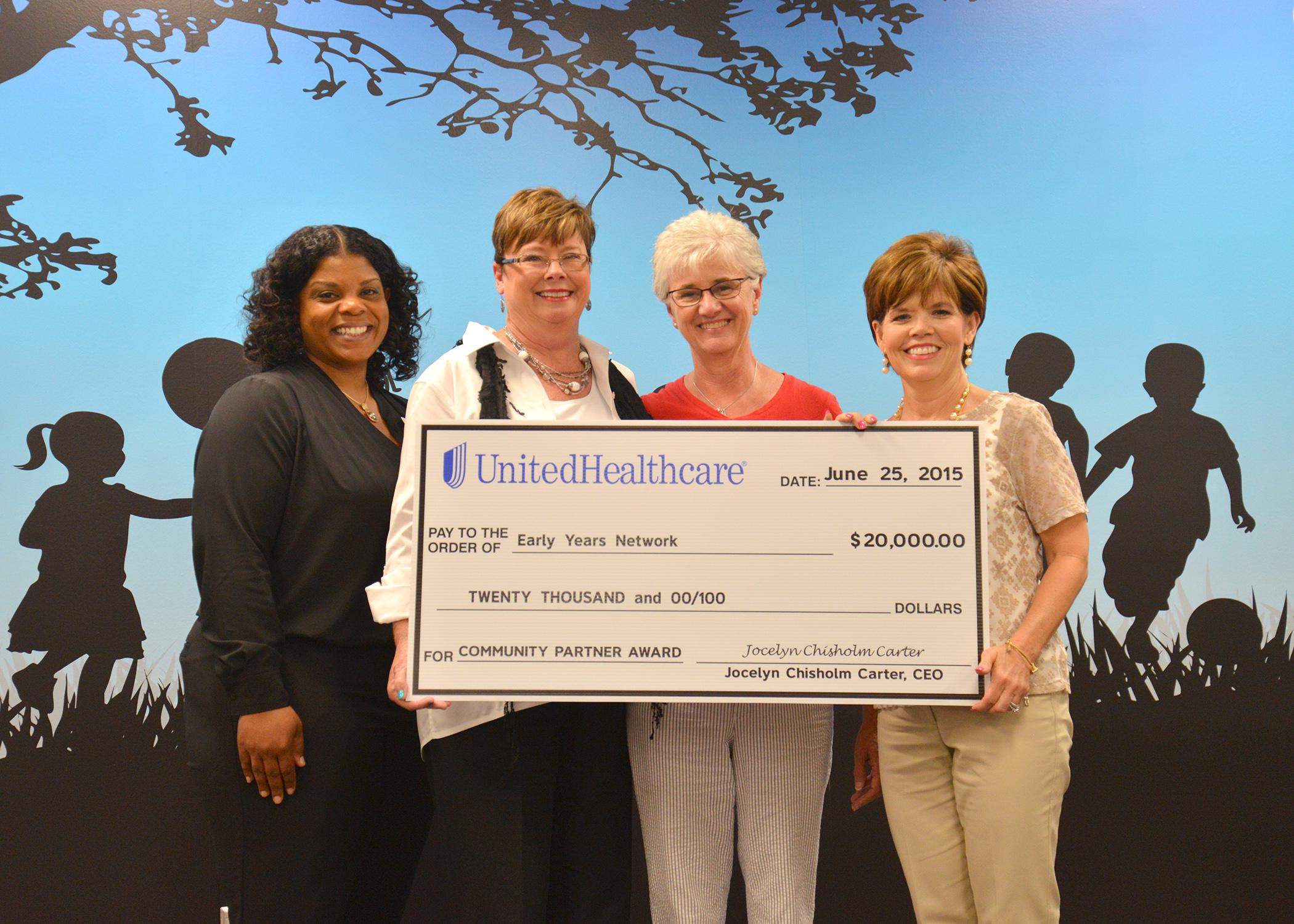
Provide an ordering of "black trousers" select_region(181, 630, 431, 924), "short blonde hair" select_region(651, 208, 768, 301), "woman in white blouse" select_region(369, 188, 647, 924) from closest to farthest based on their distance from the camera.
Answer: "woman in white blouse" select_region(369, 188, 647, 924) < "black trousers" select_region(181, 630, 431, 924) < "short blonde hair" select_region(651, 208, 768, 301)

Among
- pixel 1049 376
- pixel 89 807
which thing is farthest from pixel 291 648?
pixel 1049 376

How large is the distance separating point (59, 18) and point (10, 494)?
4.75 ft

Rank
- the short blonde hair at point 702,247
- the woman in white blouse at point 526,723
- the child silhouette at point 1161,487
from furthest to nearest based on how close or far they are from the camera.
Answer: the child silhouette at point 1161,487 → the short blonde hair at point 702,247 → the woman in white blouse at point 526,723

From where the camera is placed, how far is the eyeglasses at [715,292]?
1766 millimetres

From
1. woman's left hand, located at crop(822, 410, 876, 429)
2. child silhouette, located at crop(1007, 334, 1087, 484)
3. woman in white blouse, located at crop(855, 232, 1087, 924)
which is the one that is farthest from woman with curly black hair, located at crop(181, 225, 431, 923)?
child silhouette, located at crop(1007, 334, 1087, 484)

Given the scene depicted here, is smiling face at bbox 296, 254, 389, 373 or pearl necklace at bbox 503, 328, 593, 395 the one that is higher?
smiling face at bbox 296, 254, 389, 373

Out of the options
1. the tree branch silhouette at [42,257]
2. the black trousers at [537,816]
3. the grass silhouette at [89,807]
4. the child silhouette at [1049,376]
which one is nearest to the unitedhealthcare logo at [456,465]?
the black trousers at [537,816]

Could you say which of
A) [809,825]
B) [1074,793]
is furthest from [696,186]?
[1074,793]

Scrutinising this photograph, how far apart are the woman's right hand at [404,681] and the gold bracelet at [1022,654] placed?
991 mm

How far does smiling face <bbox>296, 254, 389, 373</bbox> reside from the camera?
185 centimetres

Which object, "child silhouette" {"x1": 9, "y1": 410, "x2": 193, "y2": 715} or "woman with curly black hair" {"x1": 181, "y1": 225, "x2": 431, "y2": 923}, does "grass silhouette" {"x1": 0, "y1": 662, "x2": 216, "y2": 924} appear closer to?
"child silhouette" {"x1": 9, "y1": 410, "x2": 193, "y2": 715}

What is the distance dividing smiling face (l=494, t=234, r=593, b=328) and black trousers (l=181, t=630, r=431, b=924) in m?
0.78

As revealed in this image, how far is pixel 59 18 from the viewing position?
2.54 m

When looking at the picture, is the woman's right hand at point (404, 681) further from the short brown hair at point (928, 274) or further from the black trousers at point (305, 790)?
the short brown hair at point (928, 274)
